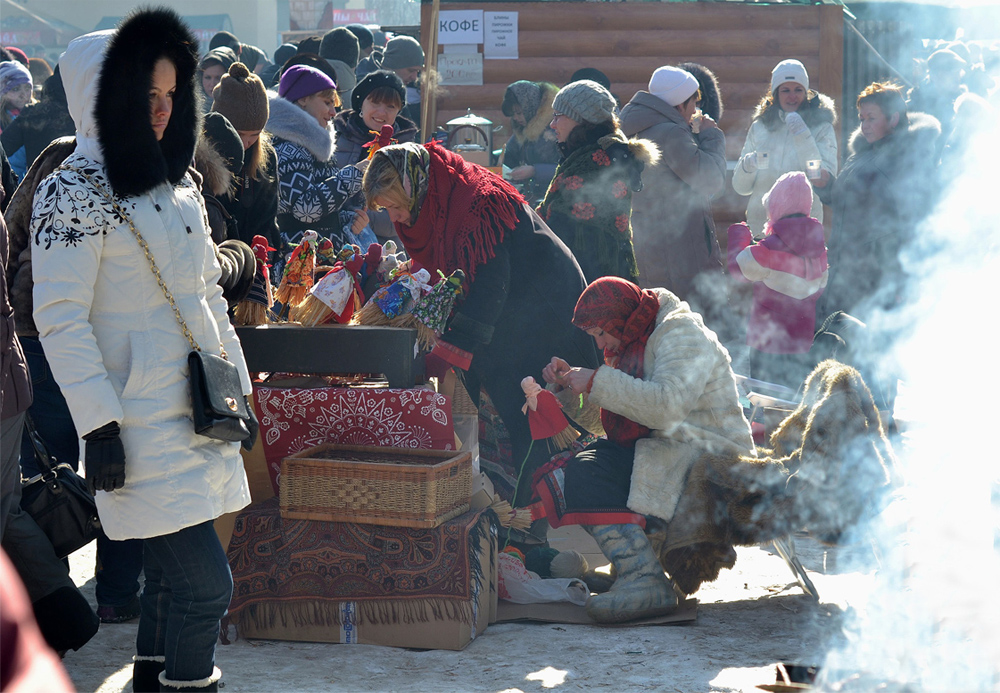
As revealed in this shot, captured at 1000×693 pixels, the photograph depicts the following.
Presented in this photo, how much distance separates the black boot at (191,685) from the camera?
8.71 feet

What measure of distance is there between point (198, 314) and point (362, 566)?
151 cm

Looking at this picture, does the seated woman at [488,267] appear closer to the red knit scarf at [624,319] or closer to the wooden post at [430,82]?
the red knit scarf at [624,319]

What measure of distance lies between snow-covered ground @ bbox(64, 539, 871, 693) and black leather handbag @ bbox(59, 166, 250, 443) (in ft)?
3.75

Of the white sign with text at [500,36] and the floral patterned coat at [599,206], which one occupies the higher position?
the white sign with text at [500,36]

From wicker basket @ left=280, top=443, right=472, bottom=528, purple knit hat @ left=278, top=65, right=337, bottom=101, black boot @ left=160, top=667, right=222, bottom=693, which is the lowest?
black boot @ left=160, top=667, right=222, bottom=693

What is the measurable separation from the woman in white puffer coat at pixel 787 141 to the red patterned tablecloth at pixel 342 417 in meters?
3.85

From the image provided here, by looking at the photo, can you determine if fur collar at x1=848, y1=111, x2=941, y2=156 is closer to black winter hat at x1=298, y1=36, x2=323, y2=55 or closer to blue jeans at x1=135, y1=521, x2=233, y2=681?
blue jeans at x1=135, y1=521, x2=233, y2=681

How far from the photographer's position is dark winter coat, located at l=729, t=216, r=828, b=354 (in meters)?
5.46

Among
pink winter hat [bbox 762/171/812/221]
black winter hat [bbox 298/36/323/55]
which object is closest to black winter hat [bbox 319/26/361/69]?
black winter hat [bbox 298/36/323/55]

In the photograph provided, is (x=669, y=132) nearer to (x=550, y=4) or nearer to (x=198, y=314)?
(x=550, y=4)

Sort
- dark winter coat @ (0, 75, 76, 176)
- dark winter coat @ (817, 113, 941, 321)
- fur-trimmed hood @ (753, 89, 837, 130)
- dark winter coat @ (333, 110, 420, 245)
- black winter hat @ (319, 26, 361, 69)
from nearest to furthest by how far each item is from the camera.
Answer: dark winter coat @ (333, 110, 420, 245), dark winter coat @ (817, 113, 941, 321), dark winter coat @ (0, 75, 76, 176), fur-trimmed hood @ (753, 89, 837, 130), black winter hat @ (319, 26, 361, 69)

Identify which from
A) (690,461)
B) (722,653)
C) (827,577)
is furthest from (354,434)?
(827,577)

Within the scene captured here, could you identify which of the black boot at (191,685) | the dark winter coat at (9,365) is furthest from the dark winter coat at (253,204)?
the black boot at (191,685)

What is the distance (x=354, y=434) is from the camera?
13.6 feet
